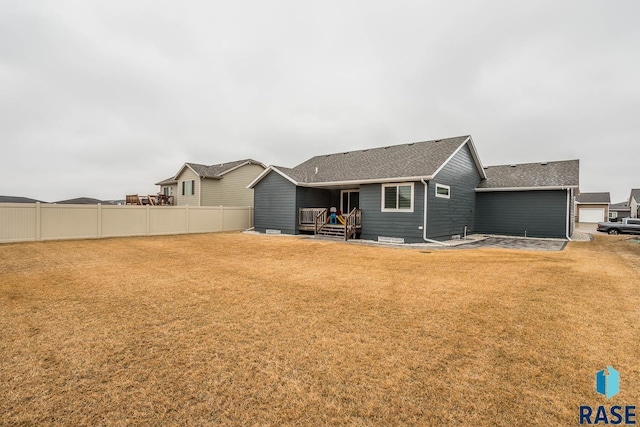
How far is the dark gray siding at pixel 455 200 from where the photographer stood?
13227 mm

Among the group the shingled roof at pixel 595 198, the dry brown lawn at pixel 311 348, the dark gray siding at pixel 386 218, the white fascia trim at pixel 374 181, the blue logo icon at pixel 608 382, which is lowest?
the dry brown lawn at pixel 311 348

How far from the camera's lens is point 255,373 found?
104 inches

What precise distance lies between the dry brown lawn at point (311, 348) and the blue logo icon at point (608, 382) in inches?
3.2

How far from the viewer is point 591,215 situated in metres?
35.9

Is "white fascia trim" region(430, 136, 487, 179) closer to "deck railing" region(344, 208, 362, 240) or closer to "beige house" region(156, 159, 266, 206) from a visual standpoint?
"deck railing" region(344, 208, 362, 240)

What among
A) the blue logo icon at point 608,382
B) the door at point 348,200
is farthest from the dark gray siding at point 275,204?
the blue logo icon at point 608,382

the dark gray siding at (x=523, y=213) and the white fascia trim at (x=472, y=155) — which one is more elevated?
the white fascia trim at (x=472, y=155)

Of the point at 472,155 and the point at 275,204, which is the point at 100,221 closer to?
the point at 275,204

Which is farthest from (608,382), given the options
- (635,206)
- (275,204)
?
(635,206)

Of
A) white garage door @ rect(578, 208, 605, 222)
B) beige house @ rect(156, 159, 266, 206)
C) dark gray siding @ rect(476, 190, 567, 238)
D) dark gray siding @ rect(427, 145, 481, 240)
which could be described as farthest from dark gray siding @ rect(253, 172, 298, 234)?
white garage door @ rect(578, 208, 605, 222)

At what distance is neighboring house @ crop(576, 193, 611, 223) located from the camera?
35125 millimetres

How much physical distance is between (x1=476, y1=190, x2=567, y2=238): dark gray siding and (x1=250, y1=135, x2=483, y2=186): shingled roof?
2255 millimetres

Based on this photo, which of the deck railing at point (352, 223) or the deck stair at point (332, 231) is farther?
the deck stair at point (332, 231)

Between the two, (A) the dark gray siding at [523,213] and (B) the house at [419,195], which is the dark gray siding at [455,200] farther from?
(A) the dark gray siding at [523,213]
